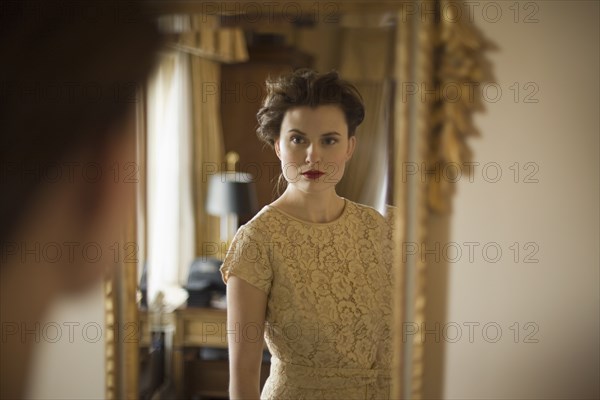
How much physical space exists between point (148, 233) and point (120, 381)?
1.15 ft

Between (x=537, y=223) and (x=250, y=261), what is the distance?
60 cm

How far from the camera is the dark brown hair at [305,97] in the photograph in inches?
44.2

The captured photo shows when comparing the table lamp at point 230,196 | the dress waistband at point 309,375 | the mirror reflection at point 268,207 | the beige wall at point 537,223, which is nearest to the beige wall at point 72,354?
the mirror reflection at point 268,207

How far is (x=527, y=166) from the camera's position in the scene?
1.22 meters

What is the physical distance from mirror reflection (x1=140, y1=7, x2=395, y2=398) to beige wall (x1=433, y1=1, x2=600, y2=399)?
20 centimetres

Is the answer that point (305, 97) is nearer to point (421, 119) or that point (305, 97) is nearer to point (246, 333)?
point (421, 119)

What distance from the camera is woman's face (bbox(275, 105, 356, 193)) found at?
1114 mm

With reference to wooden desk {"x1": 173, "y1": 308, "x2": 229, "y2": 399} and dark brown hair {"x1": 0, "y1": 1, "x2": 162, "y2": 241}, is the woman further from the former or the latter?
dark brown hair {"x1": 0, "y1": 1, "x2": 162, "y2": 241}

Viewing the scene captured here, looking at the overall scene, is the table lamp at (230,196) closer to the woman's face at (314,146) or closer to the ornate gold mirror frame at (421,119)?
the woman's face at (314,146)

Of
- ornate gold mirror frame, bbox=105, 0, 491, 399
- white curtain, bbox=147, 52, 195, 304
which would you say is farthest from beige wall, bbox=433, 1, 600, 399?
white curtain, bbox=147, 52, 195, 304

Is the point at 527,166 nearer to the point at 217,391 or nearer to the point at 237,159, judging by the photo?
the point at 237,159

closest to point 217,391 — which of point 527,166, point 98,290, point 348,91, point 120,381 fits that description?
point 120,381

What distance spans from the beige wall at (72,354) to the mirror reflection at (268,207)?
0.46 ft

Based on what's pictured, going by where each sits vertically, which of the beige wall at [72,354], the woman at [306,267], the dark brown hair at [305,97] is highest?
the dark brown hair at [305,97]
